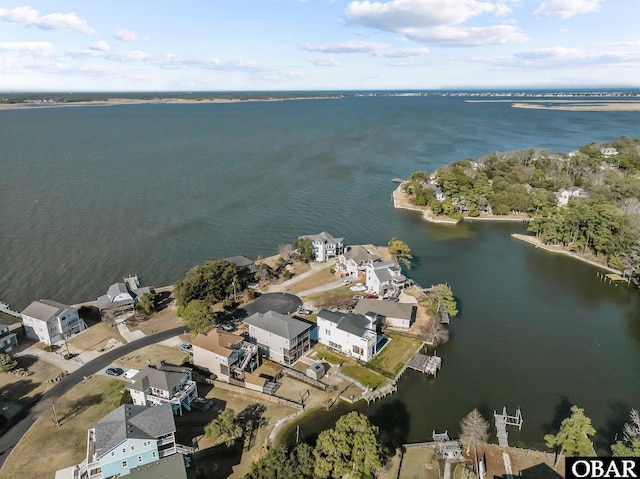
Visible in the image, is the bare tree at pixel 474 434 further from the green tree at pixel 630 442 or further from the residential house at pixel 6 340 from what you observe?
the residential house at pixel 6 340

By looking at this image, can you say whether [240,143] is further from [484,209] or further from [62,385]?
[62,385]

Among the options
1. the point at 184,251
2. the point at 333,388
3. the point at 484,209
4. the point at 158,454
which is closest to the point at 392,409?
the point at 333,388

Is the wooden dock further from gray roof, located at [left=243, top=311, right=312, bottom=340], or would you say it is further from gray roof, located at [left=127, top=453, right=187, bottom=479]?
gray roof, located at [left=127, top=453, right=187, bottom=479]

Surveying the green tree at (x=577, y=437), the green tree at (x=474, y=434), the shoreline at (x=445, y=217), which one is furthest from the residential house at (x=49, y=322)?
the shoreline at (x=445, y=217)

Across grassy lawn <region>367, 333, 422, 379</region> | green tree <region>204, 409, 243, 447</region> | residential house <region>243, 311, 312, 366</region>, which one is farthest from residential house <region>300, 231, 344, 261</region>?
green tree <region>204, 409, 243, 447</region>

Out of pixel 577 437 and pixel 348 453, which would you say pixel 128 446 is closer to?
pixel 348 453

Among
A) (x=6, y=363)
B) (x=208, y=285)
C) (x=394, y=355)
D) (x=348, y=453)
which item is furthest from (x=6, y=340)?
(x=394, y=355)
